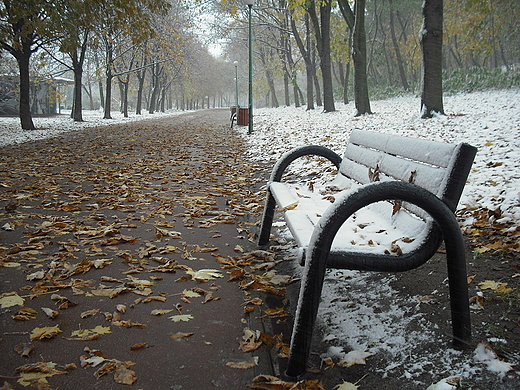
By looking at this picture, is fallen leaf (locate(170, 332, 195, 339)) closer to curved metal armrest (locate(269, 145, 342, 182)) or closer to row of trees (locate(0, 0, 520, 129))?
curved metal armrest (locate(269, 145, 342, 182))

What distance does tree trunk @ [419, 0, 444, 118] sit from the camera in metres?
9.31

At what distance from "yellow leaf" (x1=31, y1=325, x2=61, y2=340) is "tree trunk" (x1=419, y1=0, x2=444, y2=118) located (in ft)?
30.6

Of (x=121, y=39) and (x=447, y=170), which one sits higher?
(x=121, y=39)

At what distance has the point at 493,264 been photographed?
2811mm

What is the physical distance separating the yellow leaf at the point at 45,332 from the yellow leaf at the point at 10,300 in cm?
39

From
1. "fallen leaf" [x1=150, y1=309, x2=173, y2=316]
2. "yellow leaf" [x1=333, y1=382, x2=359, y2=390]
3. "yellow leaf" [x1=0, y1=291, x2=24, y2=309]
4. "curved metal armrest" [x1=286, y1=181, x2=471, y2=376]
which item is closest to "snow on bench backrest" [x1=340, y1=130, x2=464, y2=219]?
"curved metal armrest" [x1=286, y1=181, x2=471, y2=376]

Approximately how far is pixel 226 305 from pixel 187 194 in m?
3.22

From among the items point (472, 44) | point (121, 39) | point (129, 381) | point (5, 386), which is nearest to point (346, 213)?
point (129, 381)

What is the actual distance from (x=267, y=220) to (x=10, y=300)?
2.02 meters

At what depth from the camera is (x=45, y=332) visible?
2.21 metres

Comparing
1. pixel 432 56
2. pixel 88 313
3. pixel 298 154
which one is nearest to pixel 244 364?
pixel 88 313

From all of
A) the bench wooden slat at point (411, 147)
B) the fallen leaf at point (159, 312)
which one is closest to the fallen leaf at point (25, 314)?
the fallen leaf at point (159, 312)

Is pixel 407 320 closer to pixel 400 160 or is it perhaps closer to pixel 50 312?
pixel 400 160

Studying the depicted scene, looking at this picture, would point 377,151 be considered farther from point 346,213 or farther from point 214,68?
point 214,68
